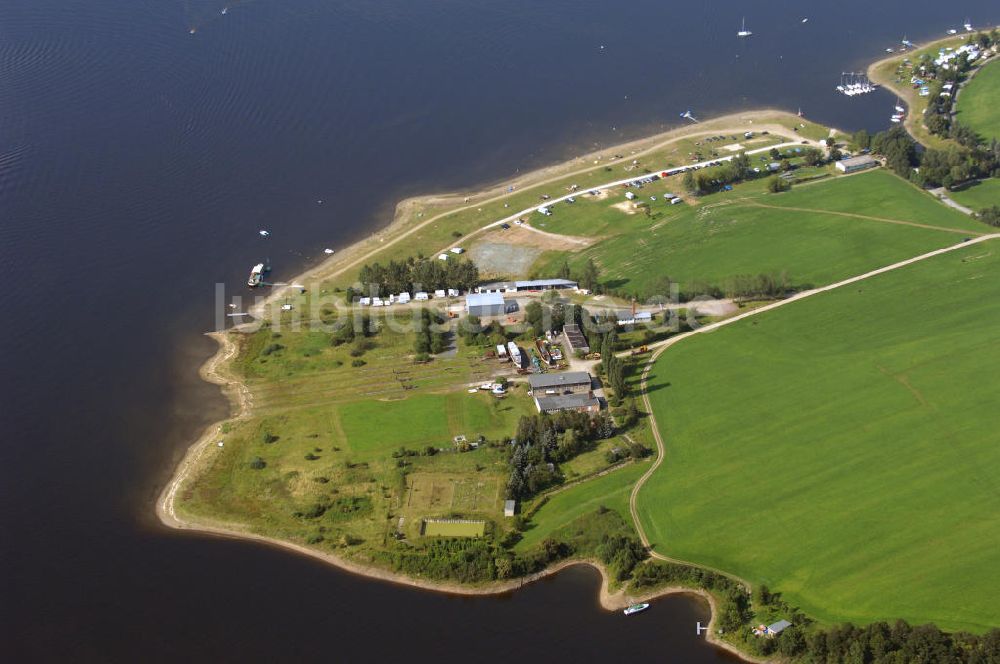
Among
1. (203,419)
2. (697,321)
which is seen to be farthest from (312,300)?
(697,321)

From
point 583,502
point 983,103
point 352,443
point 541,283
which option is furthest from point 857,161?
point 352,443

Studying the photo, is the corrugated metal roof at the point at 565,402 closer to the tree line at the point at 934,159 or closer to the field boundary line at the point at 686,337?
the field boundary line at the point at 686,337

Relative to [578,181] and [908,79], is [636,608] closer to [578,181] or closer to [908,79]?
[578,181]

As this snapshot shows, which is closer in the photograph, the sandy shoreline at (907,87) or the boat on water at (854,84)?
the sandy shoreline at (907,87)

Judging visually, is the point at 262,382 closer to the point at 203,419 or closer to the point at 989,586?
the point at 203,419

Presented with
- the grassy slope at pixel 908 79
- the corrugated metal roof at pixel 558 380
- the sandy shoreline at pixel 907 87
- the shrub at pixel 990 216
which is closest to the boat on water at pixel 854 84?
the sandy shoreline at pixel 907 87
